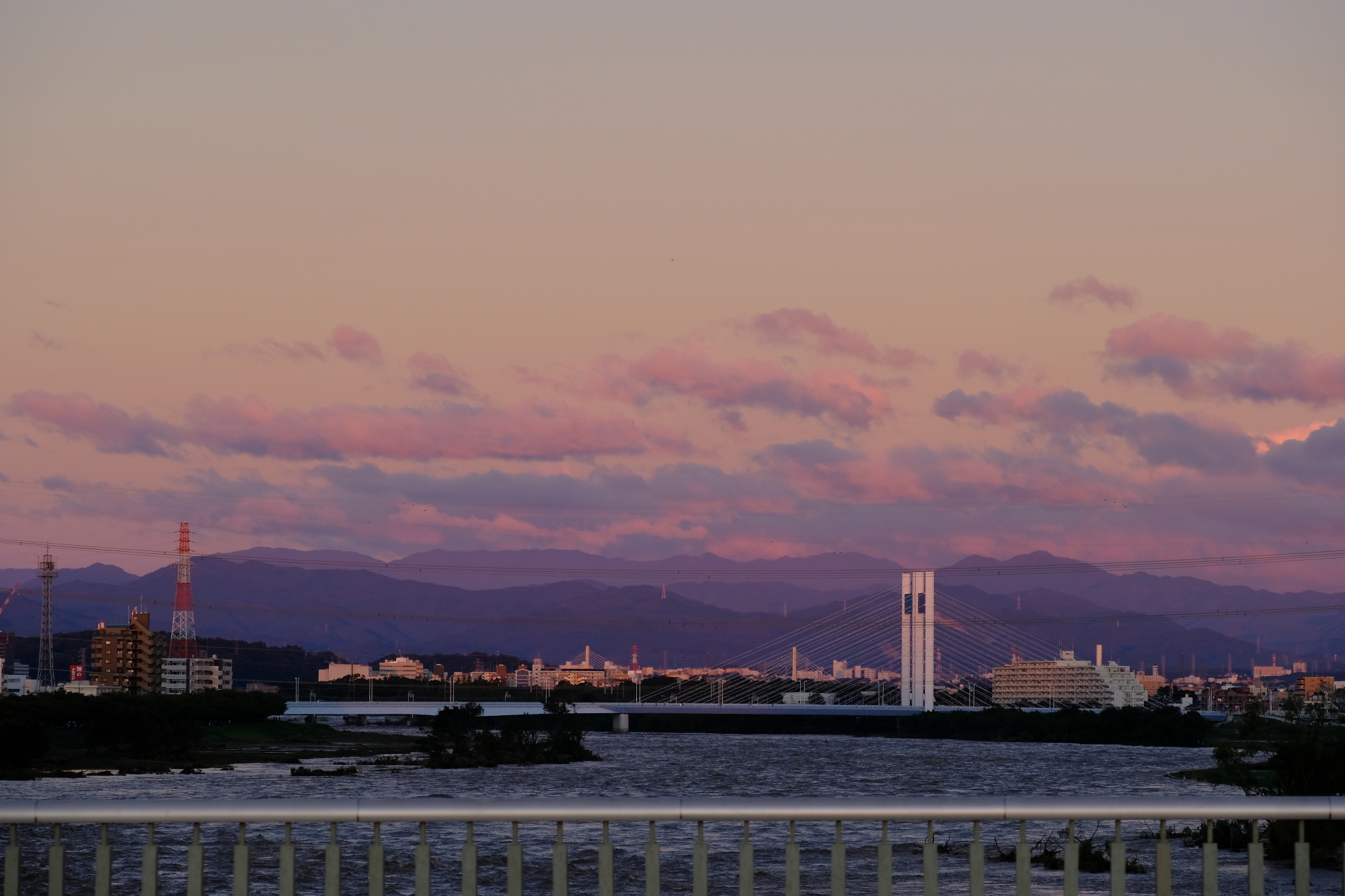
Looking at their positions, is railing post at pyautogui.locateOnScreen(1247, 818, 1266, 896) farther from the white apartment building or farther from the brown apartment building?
the brown apartment building

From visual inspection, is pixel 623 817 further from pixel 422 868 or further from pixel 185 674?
pixel 185 674

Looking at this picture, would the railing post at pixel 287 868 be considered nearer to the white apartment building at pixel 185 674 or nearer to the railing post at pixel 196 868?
the railing post at pixel 196 868

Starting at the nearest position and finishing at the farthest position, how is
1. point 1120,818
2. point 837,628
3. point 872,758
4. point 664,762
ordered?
→ point 1120,818 < point 664,762 < point 872,758 < point 837,628

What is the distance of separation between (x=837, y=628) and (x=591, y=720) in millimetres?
32497

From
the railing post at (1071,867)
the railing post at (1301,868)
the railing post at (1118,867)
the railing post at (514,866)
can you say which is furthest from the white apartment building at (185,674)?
the railing post at (1301,868)

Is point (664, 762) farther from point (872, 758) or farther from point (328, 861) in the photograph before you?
point (328, 861)

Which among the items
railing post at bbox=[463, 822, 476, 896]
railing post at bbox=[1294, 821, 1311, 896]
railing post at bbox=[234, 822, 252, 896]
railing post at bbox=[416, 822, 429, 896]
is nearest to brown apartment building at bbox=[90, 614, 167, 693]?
railing post at bbox=[234, 822, 252, 896]

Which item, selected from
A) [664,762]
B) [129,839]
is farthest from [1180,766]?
[129,839]

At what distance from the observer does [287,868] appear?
7.48 m

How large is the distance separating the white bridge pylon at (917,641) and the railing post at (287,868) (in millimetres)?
151482

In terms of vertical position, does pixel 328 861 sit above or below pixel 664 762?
above

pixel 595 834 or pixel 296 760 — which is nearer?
pixel 595 834

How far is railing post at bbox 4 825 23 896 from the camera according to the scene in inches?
301

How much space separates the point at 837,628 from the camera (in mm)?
188375
